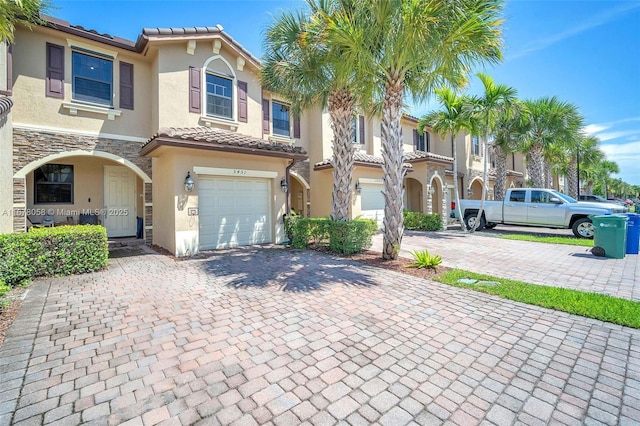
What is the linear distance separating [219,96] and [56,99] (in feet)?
18.2

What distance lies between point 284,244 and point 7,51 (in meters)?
10.8

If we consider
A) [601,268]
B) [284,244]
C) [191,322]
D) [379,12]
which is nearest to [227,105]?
[284,244]

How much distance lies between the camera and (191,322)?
448 cm

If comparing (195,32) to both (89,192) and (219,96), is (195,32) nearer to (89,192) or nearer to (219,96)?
(219,96)

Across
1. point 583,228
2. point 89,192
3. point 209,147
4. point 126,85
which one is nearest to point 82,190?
point 89,192

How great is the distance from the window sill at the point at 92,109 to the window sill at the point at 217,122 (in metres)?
3.11

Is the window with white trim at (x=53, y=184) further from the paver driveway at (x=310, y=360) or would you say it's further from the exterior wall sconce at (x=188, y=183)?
the paver driveway at (x=310, y=360)

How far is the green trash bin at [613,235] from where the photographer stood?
882 cm

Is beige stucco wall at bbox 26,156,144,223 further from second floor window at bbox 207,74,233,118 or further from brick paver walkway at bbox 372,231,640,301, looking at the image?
brick paver walkway at bbox 372,231,640,301

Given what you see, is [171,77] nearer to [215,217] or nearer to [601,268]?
[215,217]

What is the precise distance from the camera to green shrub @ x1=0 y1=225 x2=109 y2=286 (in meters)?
6.22

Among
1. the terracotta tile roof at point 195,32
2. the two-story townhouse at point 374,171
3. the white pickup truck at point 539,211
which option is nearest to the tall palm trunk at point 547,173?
the two-story townhouse at point 374,171

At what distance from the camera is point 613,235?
29.1 ft

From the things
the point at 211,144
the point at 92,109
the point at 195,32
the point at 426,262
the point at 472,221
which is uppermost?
the point at 195,32
